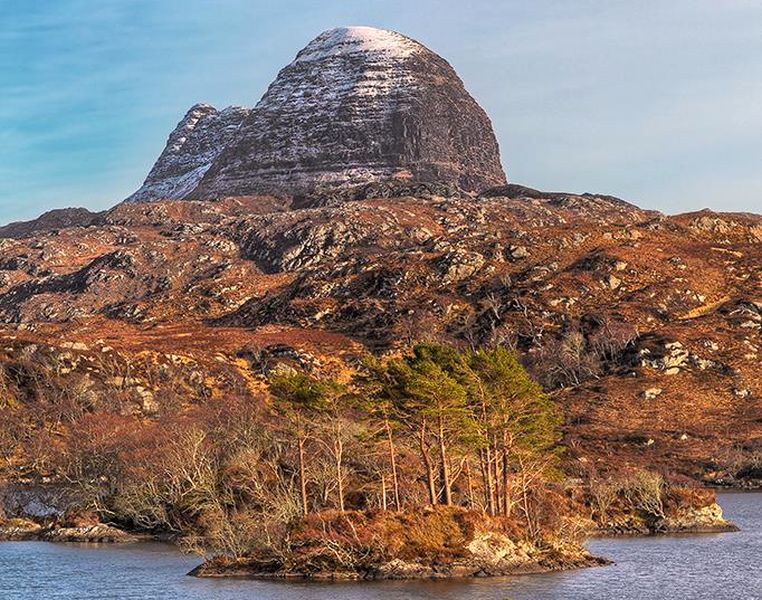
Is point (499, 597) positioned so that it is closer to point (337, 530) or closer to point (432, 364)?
point (337, 530)

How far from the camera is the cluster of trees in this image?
89.9 metres

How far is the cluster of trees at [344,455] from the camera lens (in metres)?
89.9

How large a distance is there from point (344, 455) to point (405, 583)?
100ft

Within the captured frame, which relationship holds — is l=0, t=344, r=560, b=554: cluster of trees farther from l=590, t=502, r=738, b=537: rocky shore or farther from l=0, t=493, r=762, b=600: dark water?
l=590, t=502, r=738, b=537: rocky shore

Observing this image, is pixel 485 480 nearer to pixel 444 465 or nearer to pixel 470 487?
pixel 470 487

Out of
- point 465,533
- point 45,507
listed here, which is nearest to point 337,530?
point 465,533

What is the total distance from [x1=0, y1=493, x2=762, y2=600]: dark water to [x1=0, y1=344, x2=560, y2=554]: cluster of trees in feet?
23.0

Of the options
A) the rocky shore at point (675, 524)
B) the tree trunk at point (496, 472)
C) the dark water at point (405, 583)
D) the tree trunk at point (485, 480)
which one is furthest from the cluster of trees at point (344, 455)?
the rocky shore at point (675, 524)

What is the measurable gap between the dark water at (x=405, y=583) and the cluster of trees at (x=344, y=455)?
23.0ft

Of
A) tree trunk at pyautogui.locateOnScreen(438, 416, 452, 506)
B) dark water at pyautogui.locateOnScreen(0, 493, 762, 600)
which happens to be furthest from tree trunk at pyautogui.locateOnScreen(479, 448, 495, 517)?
dark water at pyautogui.locateOnScreen(0, 493, 762, 600)

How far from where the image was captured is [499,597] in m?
72.1

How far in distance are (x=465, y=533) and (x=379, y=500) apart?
733 inches

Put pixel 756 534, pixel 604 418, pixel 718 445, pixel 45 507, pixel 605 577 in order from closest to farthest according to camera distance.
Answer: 1. pixel 605 577
2. pixel 756 534
3. pixel 45 507
4. pixel 718 445
5. pixel 604 418

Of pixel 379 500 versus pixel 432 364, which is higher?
pixel 432 364
